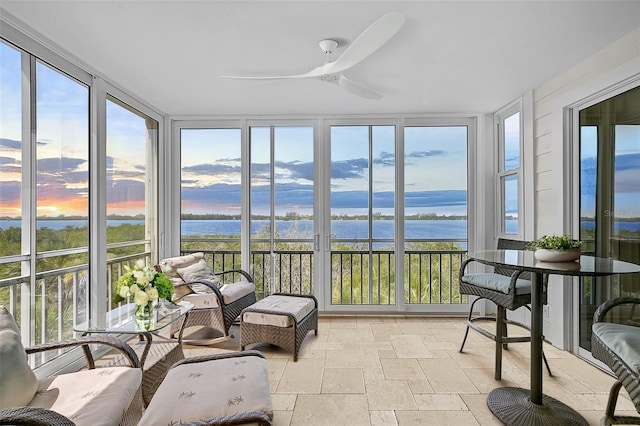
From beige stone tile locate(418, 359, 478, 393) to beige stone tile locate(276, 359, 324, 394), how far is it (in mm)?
884

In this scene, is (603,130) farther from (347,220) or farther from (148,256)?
(148,256)

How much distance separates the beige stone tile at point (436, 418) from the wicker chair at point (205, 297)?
1966 millimetres

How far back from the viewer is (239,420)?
1.47 meters

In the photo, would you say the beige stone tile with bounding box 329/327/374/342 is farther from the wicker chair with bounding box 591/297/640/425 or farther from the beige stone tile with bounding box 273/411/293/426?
the wicker chair with bounding box 591/297/640/425

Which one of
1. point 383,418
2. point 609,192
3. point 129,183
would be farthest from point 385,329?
point 129,183

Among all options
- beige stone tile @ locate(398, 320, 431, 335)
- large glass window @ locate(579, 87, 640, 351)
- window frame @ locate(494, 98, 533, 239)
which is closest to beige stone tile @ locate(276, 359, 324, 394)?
beige stone tile @ locate(398, 320, 431, 335)

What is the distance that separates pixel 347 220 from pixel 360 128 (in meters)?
1.21

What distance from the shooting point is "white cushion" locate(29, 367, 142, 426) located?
1.58m

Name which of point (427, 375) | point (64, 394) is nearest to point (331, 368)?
point (427, 375)

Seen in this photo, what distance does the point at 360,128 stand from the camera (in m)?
4.85

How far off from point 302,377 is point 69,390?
1698 mm

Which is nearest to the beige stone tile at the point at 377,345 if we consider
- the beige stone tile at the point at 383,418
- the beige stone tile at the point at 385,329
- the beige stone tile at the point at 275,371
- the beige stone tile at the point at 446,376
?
the beige stone tile at the point at 385,329

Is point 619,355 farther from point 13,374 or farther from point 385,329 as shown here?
point 385,329

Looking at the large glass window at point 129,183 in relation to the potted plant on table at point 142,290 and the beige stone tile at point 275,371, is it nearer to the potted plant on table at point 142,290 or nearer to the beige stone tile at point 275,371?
the potted plant on table at point 142,290
